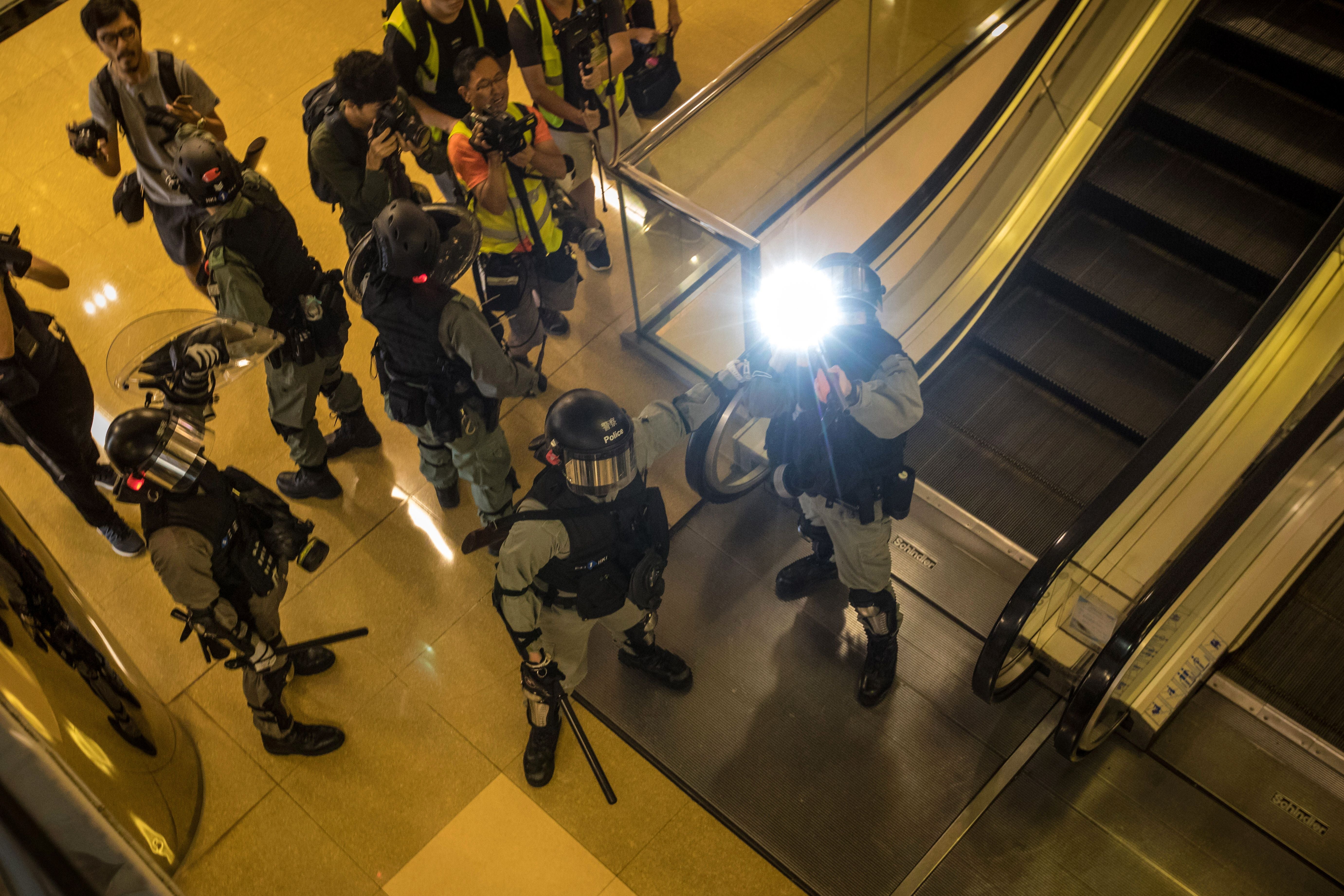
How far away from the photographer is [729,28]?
20.9ft

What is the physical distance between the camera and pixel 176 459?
296 centimetres

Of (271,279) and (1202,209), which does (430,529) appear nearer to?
(271,279)

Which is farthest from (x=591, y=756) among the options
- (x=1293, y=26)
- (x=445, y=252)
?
(x=1293, y=26)

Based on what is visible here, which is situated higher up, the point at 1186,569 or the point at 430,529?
the point at 430,529

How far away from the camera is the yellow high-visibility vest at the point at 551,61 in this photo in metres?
4.38

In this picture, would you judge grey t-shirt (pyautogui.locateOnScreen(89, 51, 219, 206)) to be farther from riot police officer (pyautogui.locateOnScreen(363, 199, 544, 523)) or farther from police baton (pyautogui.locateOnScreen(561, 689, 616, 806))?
police baton (pyautogui.locateOnScreen(561, 689, 616, 806))

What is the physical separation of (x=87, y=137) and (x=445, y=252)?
1.72m

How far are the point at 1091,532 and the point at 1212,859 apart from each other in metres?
1.18

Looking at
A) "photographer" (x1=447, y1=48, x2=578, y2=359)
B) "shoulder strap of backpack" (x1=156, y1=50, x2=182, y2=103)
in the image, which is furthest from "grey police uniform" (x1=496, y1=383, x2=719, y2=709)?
"shoulder strap of backpack" (x1=156, y1=50, x2=182, y2=103)

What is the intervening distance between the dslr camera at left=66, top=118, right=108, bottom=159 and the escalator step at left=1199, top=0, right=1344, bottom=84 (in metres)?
4.91

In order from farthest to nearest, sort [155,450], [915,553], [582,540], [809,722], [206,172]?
[915,553], [809,722], [206,172], [582,540], [155,450]

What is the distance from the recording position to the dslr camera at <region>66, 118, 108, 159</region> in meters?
4.11

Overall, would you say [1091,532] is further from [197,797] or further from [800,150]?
[197,797]

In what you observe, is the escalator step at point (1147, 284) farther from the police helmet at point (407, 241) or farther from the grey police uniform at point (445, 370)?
the police helmet at point (407, 241)
